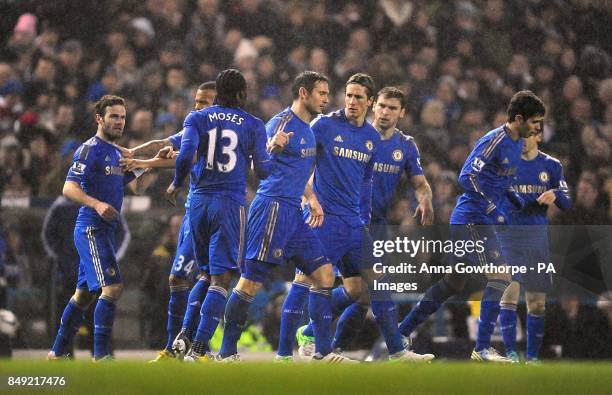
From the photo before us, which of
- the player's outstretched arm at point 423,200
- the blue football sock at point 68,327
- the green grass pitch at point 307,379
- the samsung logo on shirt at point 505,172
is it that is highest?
the samsung logo on shirt at point 505,172

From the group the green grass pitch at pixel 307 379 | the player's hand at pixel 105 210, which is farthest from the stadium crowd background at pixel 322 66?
the green grass pitch at pixel 307 379

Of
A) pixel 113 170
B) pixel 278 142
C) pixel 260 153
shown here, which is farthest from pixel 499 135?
pixel 113 170

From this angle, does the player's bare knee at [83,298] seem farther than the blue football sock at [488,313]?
No

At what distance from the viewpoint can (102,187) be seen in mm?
7758

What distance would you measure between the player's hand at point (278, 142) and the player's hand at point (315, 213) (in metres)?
0.39

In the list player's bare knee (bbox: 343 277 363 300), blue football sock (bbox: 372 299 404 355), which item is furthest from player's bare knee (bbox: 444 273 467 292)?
player's bare knee (bbox: 343 277 363 300)

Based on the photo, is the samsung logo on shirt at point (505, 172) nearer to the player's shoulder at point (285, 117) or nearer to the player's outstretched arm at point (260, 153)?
the player's shoulder at point (285, 117)

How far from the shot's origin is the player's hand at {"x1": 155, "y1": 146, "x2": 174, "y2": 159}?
7629 millimetres

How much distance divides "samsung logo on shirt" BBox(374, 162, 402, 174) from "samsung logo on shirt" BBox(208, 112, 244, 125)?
1.60 m

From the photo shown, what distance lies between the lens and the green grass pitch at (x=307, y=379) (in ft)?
15.6

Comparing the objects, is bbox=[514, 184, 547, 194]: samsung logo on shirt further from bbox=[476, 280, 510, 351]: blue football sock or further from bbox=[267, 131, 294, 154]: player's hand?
bbox=[267, 131, 294, 154]: player's hand

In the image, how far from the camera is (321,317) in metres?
7.37

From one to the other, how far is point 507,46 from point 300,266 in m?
6.93

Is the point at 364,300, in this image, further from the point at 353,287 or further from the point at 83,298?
the point at 83,298
